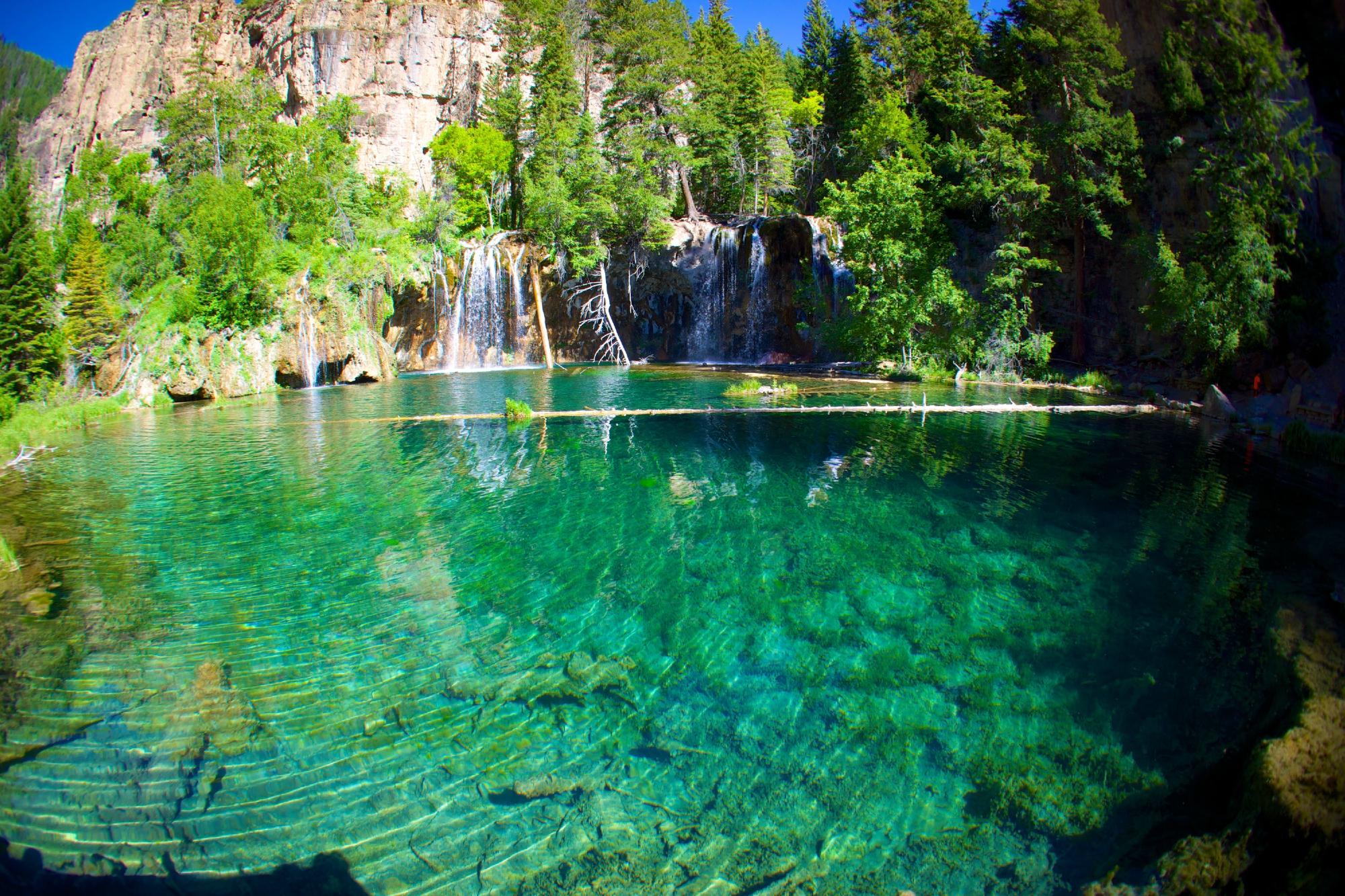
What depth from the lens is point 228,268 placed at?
26641 mm

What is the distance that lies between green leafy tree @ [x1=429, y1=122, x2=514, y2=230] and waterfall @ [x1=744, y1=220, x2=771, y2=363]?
1742 cm

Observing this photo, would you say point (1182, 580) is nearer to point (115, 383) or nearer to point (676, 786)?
point (676, 786)

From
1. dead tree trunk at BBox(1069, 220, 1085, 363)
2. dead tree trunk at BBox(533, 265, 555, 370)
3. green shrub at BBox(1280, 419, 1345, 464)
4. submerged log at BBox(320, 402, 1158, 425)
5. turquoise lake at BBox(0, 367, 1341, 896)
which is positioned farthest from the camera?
dead tree trunk at BBox(533, 265, 555, 370)

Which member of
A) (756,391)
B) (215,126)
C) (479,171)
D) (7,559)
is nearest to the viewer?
(7,559)

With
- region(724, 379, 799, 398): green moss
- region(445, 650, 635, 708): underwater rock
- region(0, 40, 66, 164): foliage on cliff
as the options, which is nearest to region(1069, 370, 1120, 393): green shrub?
region(724, 379, 799, 398): green moss

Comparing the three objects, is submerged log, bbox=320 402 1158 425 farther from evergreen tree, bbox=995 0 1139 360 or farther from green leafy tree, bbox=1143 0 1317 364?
evergreen tree, bbox=995 0 1139 360

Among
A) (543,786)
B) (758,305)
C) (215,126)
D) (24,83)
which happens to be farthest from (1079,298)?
(24,83)

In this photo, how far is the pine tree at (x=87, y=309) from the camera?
76.7ft

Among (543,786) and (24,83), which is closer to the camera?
(543,786)

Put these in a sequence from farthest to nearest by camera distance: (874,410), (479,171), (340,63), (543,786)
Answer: (340,63), (479,171), (874,410), (543,786)

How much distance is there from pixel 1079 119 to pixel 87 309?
124 feet

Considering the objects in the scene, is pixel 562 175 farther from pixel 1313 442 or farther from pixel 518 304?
pixel 1313 442

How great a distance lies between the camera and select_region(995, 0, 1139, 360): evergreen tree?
25.5m

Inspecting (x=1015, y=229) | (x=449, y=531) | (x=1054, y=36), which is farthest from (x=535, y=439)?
(x=1054, y=36)
